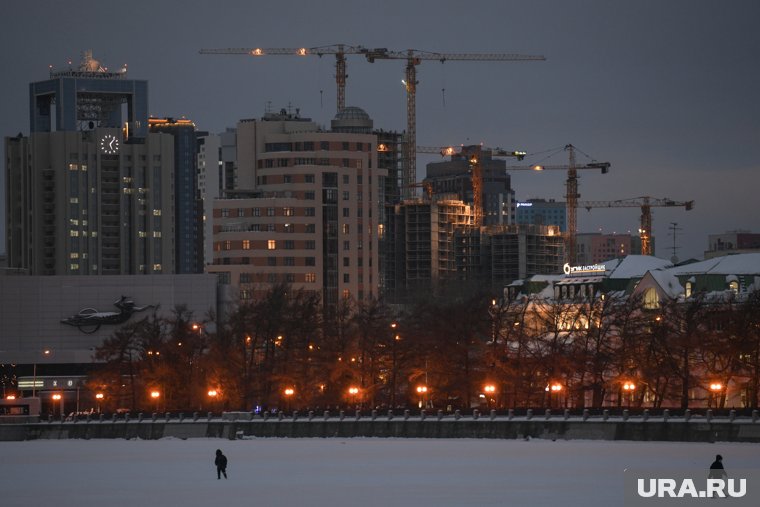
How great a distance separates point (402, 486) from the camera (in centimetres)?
8431

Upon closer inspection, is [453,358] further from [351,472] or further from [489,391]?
[351,472]

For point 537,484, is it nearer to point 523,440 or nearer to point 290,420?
point 523,440

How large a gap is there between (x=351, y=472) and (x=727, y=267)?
76427 millimetres

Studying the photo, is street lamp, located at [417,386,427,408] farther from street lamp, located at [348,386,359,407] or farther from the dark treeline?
street lamp, located at [348,386,359,407]

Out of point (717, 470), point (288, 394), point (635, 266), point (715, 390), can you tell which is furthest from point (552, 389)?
point (717, 470)

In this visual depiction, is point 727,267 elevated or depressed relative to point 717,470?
elevated

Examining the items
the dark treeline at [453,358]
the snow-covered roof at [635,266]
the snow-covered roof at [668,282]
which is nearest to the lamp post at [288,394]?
the dark treeline at [453,358]

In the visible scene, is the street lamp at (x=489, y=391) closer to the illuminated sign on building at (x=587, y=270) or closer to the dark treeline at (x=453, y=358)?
the dark treeline at (x=453, y=358)

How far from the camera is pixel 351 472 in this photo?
9394 cm

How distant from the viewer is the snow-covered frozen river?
79.3 meters

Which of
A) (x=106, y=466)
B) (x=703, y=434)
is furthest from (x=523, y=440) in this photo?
(x=106, y=466)

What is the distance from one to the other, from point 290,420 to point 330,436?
4.99 meters

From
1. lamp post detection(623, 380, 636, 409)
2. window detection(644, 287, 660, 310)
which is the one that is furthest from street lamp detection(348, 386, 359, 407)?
window detection(644, 287, 660, 310)

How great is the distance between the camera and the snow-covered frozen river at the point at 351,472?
7931 cm
